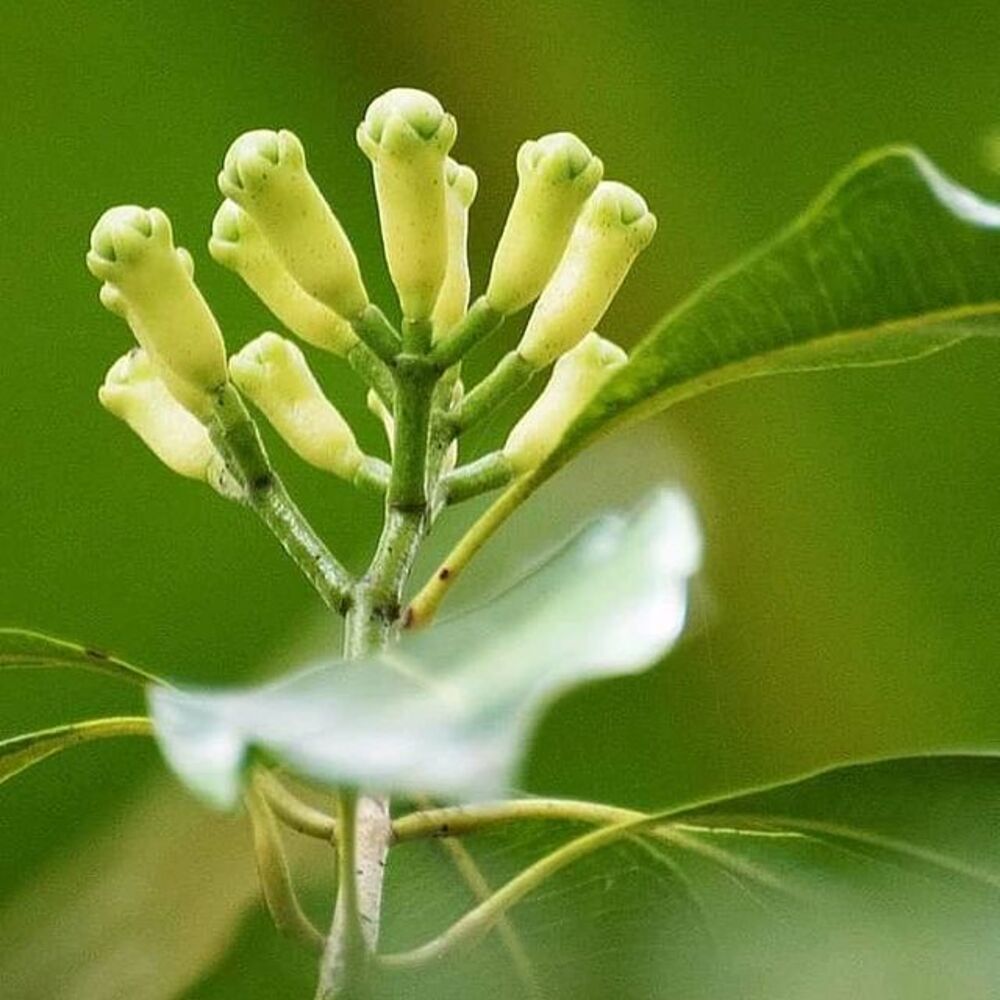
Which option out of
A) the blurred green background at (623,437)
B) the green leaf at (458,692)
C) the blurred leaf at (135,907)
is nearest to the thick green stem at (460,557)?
the green leaf at (458,692)

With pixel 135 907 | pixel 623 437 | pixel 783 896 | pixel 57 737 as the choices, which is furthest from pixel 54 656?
pixel 623 437

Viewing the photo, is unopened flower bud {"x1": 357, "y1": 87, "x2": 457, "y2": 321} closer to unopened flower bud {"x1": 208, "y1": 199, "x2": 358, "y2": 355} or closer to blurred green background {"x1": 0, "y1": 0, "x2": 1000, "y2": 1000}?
unopened flower bud {"x1": 208, "y1": 199, "x2": 358, "y2": 355}

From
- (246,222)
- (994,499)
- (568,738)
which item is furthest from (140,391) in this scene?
(994,499)

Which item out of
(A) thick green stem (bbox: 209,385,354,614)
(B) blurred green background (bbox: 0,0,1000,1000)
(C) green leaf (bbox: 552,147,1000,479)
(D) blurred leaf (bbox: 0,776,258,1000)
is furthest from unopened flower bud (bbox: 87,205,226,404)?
(B) blurred green background (bbox: 0,0,1000,1000)

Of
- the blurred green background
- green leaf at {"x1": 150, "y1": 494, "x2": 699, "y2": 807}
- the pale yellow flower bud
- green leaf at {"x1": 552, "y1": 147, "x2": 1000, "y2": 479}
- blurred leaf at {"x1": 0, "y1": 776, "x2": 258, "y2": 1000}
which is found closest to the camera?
green leaf at {"x1": 150, "y1": 494, "x2": 699, "y2": 807}

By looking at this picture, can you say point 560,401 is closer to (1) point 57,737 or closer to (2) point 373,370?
(2) point 373,370
